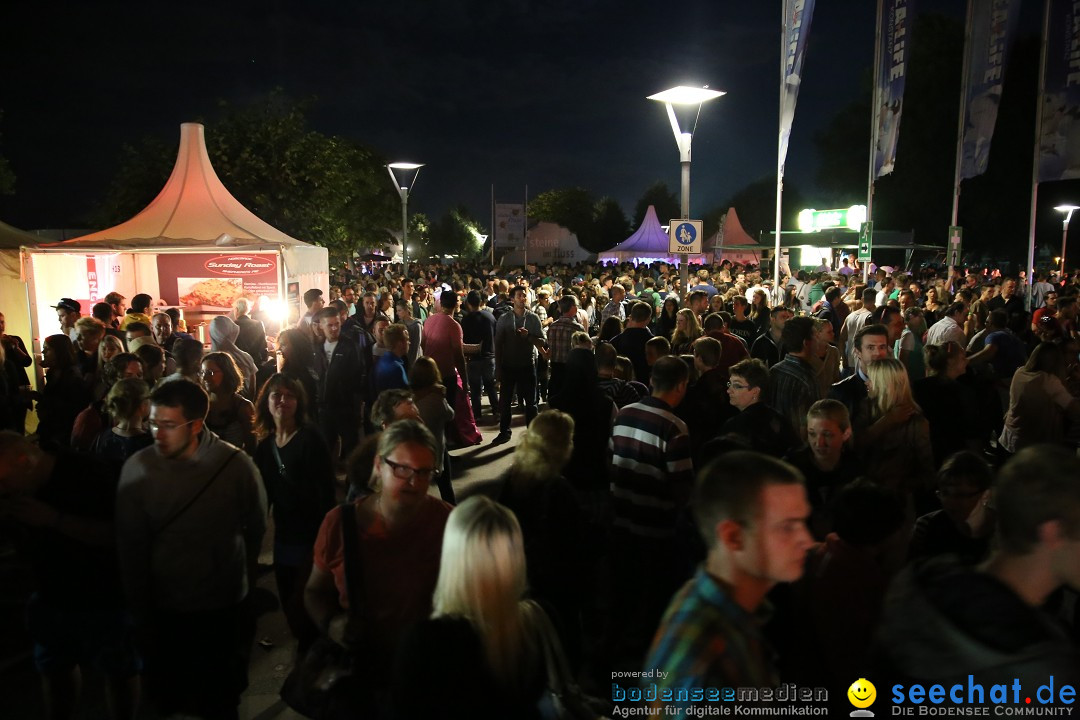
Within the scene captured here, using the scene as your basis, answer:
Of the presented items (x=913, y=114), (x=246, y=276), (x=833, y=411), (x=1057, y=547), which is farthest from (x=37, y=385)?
(x=913, y=114)

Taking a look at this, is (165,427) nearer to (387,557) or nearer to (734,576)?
(387,557)

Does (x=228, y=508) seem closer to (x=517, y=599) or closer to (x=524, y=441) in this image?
(x=524, y=441)

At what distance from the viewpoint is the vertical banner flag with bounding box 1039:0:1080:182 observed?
47.4ft

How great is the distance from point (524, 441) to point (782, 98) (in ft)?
40.0

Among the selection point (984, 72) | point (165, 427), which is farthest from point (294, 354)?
point (984, 72)

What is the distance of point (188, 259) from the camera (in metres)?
14.8

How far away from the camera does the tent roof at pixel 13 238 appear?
497 inches

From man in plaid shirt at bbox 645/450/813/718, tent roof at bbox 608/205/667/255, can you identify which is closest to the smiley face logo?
man in plaid shirt at bbox 645/450/813/718

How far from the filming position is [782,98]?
1407cm

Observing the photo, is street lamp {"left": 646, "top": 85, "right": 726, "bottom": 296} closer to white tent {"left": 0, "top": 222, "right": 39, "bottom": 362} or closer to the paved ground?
the paved ground

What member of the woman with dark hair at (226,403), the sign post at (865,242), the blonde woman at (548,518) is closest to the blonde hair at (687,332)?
the woman with dark hair at (226,403)

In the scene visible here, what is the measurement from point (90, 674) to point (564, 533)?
10.1ft

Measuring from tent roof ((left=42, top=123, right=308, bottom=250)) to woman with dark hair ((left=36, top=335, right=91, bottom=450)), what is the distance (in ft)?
19.0

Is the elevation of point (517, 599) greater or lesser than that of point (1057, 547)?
lesser
